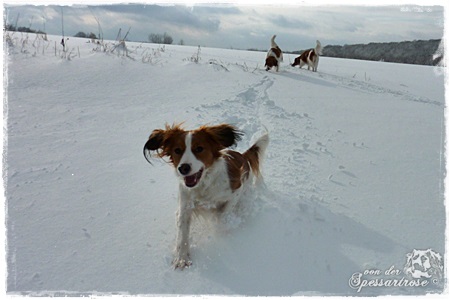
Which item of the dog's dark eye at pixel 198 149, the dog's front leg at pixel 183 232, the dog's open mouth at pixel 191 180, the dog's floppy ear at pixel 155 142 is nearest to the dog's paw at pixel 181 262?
the dog's front leg at pixel 183 232

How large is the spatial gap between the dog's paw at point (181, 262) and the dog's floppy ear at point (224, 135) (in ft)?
3.25

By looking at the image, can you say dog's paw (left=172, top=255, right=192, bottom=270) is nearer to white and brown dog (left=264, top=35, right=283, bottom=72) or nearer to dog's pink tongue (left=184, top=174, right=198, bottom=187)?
dog's pink tongue (left=184, top=174, right=198, bottom=187)

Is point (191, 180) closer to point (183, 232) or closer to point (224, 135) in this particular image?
point (183, 232)

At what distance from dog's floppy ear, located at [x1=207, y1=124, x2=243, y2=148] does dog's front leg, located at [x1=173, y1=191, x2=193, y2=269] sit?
543mm

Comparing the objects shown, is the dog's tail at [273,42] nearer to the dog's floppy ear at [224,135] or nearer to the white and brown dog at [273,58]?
the white and brown dog at [273,58]

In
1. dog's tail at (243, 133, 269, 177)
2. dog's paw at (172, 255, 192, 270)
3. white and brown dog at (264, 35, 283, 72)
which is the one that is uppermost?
white and brown dog at (264, 35, 283, 72)

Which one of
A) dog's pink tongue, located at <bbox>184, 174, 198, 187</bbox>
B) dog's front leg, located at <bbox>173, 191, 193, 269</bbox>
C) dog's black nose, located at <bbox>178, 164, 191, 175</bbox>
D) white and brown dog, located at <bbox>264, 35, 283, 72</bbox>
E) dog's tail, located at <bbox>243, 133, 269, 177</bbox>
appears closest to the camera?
dog's front leg, located at <bbox>173, 191, 193, 269</bbox>

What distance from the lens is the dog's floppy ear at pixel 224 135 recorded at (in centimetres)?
258

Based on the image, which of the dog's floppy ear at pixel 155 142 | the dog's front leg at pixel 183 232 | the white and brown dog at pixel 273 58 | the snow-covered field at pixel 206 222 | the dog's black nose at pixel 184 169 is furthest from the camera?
the white and brown dog at pixel 273 58

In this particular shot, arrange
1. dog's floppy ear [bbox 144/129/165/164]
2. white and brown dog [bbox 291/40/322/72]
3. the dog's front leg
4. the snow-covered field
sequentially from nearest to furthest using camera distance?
1. the snow-covered field
2. the dog's front leg
3. dog's floppy ear [bbox 144/129/165/164]
4. white and brown dog [bbox 291/40/322/72]

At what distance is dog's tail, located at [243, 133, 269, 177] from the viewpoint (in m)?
3.07

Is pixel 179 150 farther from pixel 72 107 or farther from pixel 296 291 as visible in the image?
pixel 72 107

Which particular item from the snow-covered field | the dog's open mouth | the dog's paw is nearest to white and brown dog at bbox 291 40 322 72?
the snow-covered field

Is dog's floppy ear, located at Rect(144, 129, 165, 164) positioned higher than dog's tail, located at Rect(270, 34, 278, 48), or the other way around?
dog's tail, located at Rect(270, 34, 278, 48)
